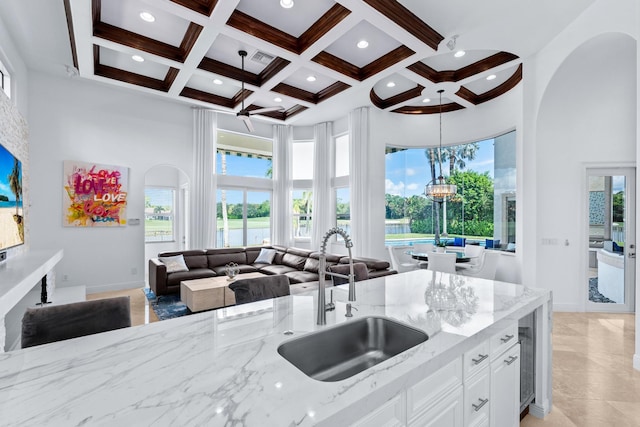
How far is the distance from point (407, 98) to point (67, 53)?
18.1 ft

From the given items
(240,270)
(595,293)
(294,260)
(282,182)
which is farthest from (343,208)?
(595,293)

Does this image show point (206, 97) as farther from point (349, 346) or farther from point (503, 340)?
point (503, 340)

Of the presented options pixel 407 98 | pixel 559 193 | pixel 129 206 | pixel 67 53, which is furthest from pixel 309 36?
pixel 129 206

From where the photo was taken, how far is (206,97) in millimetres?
5883

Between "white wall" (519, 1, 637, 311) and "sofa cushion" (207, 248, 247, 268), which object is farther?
"sofa cushion" (207, 248, 247, 268)

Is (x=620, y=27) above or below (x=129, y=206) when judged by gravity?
above

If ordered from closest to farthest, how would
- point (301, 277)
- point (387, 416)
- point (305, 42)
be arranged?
1. point (387, 416)
2. point (305, 42)
3. point (301, 277)

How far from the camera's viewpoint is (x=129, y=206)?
19.0 feet

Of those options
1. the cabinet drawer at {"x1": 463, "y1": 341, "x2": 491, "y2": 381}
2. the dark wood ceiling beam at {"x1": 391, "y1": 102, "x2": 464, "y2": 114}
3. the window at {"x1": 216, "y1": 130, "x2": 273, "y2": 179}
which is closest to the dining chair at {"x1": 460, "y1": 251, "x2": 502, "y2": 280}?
the dark wood ceiling beam at {"x1": 391, "y1": 102, "x2": 464, "y2": 114}

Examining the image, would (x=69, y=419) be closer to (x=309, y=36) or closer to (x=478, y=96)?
(x=309, y=36)

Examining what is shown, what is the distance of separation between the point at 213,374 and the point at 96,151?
6.03 meters

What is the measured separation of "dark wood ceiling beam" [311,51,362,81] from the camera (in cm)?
432

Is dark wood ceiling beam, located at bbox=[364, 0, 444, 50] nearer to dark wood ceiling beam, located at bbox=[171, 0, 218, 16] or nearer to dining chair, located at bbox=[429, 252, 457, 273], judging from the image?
dark wood ceiling beam, located at bbox=[171, 0, 218, 16]

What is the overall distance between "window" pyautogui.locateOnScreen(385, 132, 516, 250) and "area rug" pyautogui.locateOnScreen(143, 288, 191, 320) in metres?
4.27
